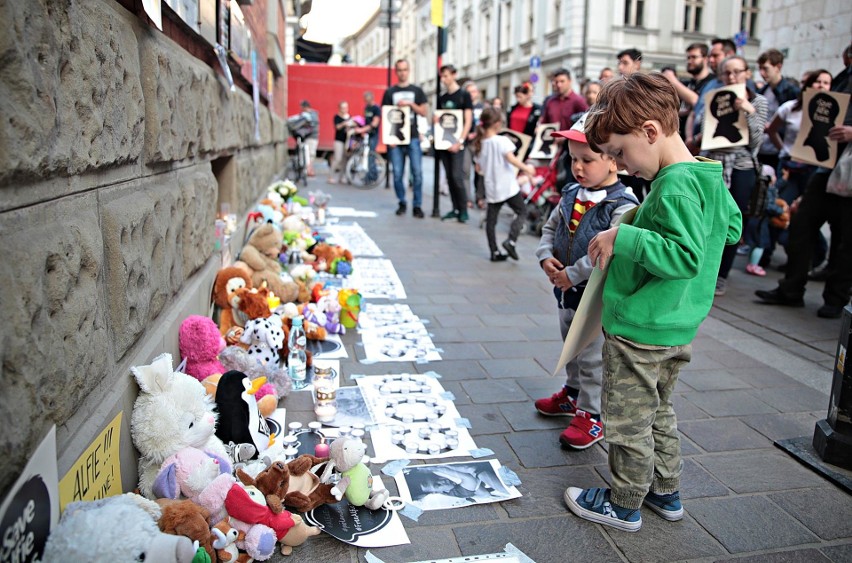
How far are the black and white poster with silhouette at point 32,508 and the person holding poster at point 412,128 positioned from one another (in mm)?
9148

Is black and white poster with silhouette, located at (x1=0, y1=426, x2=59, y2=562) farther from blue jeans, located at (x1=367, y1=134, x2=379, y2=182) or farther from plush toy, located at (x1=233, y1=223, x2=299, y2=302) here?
blue jeans, located at (x1=367, y1=134, x2=379, y2=182)

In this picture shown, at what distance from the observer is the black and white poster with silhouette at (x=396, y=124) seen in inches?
408

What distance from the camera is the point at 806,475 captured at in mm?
2865

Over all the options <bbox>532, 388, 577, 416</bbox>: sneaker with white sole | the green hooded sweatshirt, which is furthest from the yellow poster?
<bbox>532, 388, 577, 416</bbox>: sneaker with white sole

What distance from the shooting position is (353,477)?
243 cm

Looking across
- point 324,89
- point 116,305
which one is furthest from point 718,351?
point 324,89

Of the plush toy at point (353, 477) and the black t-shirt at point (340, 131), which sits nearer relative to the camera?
the plush toy at point (353, 477)

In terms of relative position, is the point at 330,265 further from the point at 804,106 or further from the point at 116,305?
the point at 804,106

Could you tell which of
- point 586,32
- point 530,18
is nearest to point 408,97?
point 586,32

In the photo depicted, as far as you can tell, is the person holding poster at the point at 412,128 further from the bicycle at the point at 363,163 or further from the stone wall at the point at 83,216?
the stone wall at the point at 83,216

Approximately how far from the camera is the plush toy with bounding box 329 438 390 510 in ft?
7.92

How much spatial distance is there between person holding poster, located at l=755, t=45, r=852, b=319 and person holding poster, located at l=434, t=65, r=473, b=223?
5148mm

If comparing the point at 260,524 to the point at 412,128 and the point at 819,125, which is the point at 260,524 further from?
the point at 412,128

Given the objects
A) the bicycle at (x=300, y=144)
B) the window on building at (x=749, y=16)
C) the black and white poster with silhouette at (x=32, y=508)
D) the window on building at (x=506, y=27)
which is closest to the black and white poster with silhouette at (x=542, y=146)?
the bicycle at (x=300, y=144)
